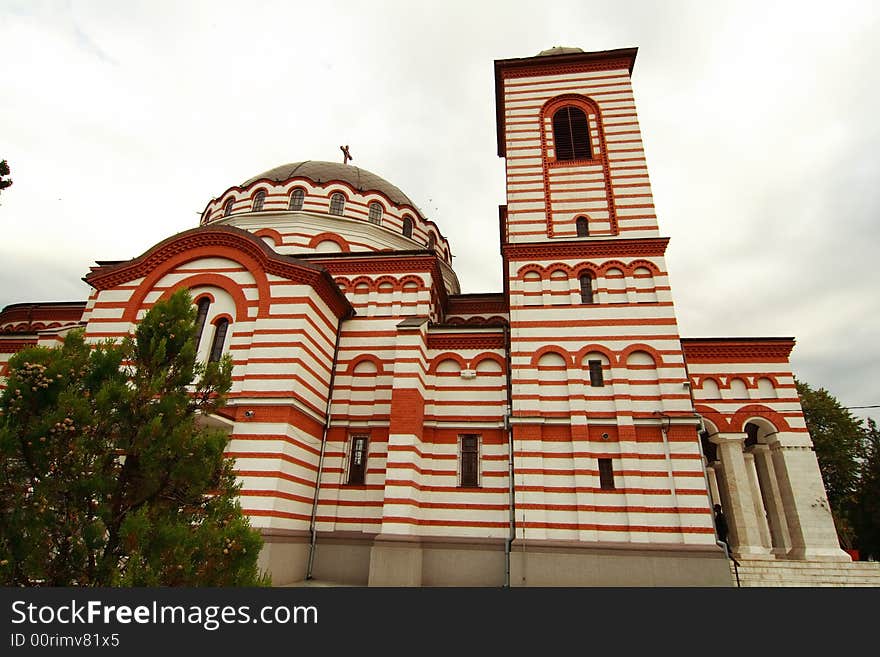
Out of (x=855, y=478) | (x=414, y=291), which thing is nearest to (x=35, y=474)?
(x=414, y=291)

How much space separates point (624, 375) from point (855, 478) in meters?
22.8

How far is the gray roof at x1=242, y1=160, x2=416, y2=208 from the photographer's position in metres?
24.9

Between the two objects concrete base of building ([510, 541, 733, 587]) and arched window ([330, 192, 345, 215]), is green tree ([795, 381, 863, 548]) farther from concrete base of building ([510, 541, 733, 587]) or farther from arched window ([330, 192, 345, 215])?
arched window ([330, 192, 345, 215])

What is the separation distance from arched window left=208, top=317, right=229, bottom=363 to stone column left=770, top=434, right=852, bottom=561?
761 inches

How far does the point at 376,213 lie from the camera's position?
24516 millimetres

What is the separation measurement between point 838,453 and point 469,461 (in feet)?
83.5

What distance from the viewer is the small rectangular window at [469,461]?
15047 millimetres

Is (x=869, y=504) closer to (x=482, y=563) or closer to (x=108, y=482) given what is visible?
(x=482, y=563)

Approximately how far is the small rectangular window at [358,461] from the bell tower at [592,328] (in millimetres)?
4762

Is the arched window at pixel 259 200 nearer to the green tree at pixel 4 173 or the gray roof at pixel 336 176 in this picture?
the gray roof at pixel 336 176

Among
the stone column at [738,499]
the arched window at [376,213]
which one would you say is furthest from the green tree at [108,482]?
the arched window at [376,213]

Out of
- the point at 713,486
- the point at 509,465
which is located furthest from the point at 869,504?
the point at 509,465

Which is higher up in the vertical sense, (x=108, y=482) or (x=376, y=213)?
(x=376, y=213)

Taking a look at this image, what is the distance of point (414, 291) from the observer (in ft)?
61.3
